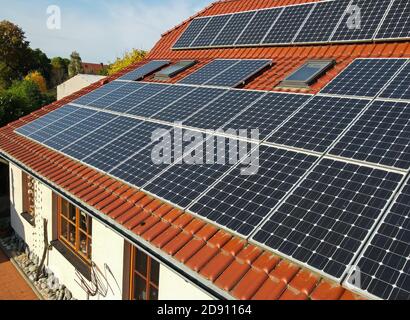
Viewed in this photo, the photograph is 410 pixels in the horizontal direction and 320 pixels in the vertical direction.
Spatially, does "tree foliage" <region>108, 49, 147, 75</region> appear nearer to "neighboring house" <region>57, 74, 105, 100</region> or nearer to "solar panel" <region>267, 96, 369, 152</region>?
"neighboring house" <region>57, 74, 105, 100</region>

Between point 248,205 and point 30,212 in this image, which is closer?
point 248,205

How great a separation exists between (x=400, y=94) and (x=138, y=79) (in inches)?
451

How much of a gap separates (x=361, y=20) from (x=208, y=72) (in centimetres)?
604

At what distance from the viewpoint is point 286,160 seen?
24.5 ft

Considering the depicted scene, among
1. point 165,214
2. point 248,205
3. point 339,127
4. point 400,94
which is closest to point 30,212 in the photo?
point 165,214

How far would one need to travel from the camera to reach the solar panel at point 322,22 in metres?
13.7

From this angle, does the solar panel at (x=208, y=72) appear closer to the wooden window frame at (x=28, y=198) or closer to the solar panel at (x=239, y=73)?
the solar panel at (x=239, y=73)

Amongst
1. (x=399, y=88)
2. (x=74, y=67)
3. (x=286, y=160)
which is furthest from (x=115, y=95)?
(x=74, y=67)

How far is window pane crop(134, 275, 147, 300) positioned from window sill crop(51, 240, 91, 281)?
82.3 inches

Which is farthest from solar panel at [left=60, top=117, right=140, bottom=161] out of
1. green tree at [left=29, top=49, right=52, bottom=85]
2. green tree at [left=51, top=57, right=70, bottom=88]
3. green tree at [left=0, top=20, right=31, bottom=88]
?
green tree at [left=51, top=57, right=70, bottom=88]

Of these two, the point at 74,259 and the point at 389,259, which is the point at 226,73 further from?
the point at 389,259

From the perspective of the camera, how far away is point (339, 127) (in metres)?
7.89

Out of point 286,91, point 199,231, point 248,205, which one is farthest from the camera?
Answer: point 286,91
